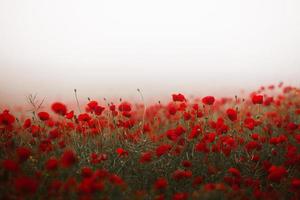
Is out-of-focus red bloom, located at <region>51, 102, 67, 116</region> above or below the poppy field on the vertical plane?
above

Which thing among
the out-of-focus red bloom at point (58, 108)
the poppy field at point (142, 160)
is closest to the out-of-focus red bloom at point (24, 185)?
the poppy field at point (142, 160)

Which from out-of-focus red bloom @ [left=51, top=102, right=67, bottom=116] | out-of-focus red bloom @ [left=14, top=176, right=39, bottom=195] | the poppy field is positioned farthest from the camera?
out-of-focus red bloom @ [left=51, top=102, right=67, bottom=116]

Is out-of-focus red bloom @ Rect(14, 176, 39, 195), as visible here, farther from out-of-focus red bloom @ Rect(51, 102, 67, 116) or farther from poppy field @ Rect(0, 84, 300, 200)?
out-of-focus red bloom @ Rect(51, 102, 67, 116)

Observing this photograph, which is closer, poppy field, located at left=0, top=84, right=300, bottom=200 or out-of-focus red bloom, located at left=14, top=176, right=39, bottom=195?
out-of-focus red bloom, located at left=14, top=176, right=39, bottom=195

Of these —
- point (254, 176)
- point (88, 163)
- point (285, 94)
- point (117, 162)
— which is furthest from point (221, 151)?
point (285, 94)

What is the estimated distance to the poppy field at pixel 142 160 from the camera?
374 cm

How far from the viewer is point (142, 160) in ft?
14.3

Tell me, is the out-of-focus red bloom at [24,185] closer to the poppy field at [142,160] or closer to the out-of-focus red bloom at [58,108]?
the poppy field at [142,160]

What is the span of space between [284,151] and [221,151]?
0.97m

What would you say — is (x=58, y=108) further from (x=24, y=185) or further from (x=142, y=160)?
(x=24, y=185)

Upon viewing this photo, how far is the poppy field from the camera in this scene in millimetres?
3736

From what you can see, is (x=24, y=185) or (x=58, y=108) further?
(x=58, y=108)

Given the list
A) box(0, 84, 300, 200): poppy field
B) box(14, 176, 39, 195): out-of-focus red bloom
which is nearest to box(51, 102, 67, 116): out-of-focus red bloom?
box(0, 84, 300, 200): poppy field

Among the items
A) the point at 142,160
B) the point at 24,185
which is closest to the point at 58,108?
the point at 142,160
